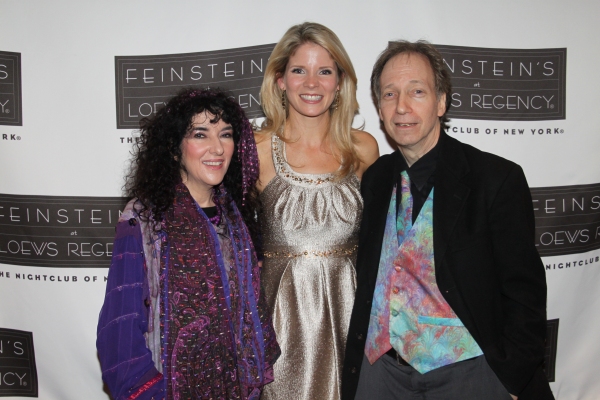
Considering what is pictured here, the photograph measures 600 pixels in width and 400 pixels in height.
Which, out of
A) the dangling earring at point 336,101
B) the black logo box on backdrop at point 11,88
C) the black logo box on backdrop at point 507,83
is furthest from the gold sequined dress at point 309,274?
the black logo box on backdrop at point 11,88

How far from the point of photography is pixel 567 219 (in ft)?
10.1

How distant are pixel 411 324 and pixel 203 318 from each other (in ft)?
2.37

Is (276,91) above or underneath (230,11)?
underneath

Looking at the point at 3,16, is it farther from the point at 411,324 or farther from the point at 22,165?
the point at 411,324

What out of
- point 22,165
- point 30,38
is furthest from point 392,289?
point 30,38

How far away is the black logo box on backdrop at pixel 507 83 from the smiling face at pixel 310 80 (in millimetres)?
956

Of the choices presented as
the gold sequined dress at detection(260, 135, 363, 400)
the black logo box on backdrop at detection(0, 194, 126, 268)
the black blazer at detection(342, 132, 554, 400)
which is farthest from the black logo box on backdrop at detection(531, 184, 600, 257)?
the black logo box on backdrop at detection(0, 194, 126, 268)

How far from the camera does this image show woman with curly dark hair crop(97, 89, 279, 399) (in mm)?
1717

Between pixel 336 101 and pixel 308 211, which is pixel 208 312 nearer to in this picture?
pixel 308 211

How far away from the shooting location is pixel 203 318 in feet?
5.98

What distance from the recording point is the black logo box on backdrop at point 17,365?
3.11 metres

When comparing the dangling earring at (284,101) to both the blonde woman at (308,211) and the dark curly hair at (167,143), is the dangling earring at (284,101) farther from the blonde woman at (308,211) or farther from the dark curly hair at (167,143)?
the dark curly hair at (167,143)

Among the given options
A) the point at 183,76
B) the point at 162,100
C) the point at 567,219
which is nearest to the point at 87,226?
the point at 162,100

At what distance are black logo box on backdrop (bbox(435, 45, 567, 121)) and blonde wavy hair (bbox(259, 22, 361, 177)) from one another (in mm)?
820
